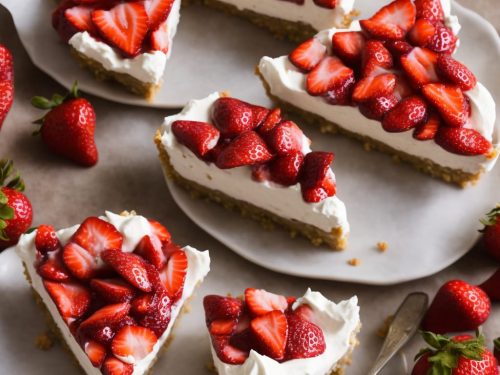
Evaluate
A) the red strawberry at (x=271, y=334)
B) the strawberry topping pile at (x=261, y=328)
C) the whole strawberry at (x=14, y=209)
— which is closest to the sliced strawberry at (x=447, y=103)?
the strawberry topping pile at (x=261, y=328)

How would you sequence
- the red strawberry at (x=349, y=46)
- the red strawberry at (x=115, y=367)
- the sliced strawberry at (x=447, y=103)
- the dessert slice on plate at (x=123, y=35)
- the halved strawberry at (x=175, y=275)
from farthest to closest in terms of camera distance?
1. the dessert slice on plate at (x=123, y=35)
2. the red strawberry at (x=349, y=46)
3. the sliced strawberry at (x=447, y=103)
4. the halved strawberry at (x=175, y=275)
5. the red strawberry at (x=115, y=367)

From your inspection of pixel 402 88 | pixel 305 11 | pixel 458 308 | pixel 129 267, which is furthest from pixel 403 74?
pixel 129 267

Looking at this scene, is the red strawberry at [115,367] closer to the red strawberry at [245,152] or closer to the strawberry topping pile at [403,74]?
the red strawberry at [245,152]

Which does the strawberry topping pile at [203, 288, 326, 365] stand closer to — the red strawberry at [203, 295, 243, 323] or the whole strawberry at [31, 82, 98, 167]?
the red strawberry at [203, 295, 243, 323]

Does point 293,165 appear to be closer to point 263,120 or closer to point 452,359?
point 263,120

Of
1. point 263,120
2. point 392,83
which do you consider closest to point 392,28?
point 392,83

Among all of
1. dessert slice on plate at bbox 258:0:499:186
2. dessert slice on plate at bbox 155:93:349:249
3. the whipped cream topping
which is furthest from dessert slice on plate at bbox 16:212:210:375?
the whipped cream topping
